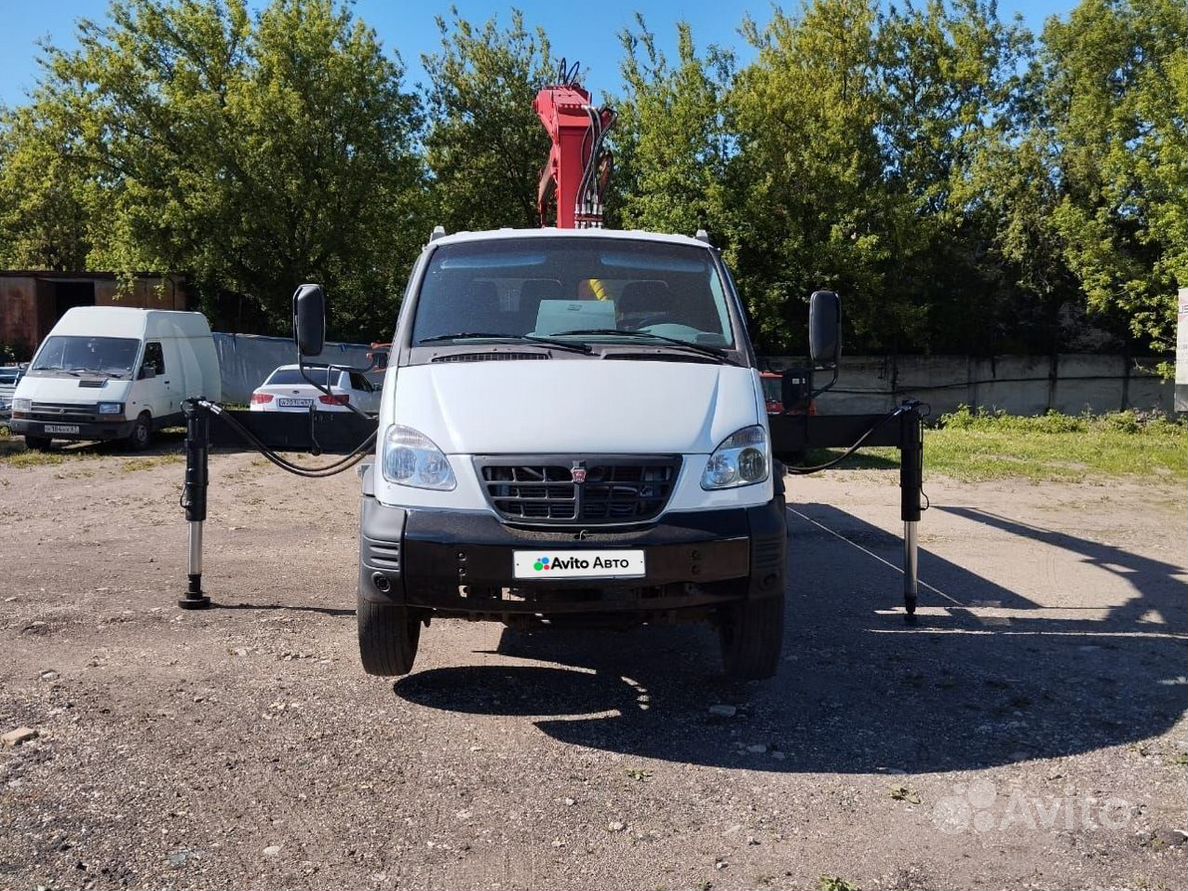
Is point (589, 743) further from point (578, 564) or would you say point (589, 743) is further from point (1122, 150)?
point (1122, 150)

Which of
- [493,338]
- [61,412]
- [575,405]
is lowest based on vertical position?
[61,412]

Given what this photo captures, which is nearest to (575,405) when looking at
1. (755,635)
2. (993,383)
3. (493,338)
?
(493,338)

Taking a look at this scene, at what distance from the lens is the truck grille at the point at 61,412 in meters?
16.1

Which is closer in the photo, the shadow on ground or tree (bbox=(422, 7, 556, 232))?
the shadow on ground

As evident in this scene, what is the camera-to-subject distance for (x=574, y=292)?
5504 mm

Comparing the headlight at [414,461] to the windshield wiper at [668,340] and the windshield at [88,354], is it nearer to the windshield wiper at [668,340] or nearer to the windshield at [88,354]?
the windshield wiper at [668,340]

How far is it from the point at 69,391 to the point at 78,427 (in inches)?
26.4

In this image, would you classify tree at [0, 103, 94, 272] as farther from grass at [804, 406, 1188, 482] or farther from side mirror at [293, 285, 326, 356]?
side mirror at [293, 285, 326, 356]

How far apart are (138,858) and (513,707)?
186 centimetres

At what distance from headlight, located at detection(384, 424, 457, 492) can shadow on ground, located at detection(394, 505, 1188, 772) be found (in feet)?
3.72

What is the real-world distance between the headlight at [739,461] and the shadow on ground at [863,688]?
3.64 ft

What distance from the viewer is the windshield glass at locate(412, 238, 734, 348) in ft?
17.3

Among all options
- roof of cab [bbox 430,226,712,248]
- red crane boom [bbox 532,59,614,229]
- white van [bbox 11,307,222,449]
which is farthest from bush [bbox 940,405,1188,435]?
roof of cab [bbox 430,226,712,248]

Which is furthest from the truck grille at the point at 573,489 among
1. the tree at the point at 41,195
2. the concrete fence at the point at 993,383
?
the tree at the point at 41,195
